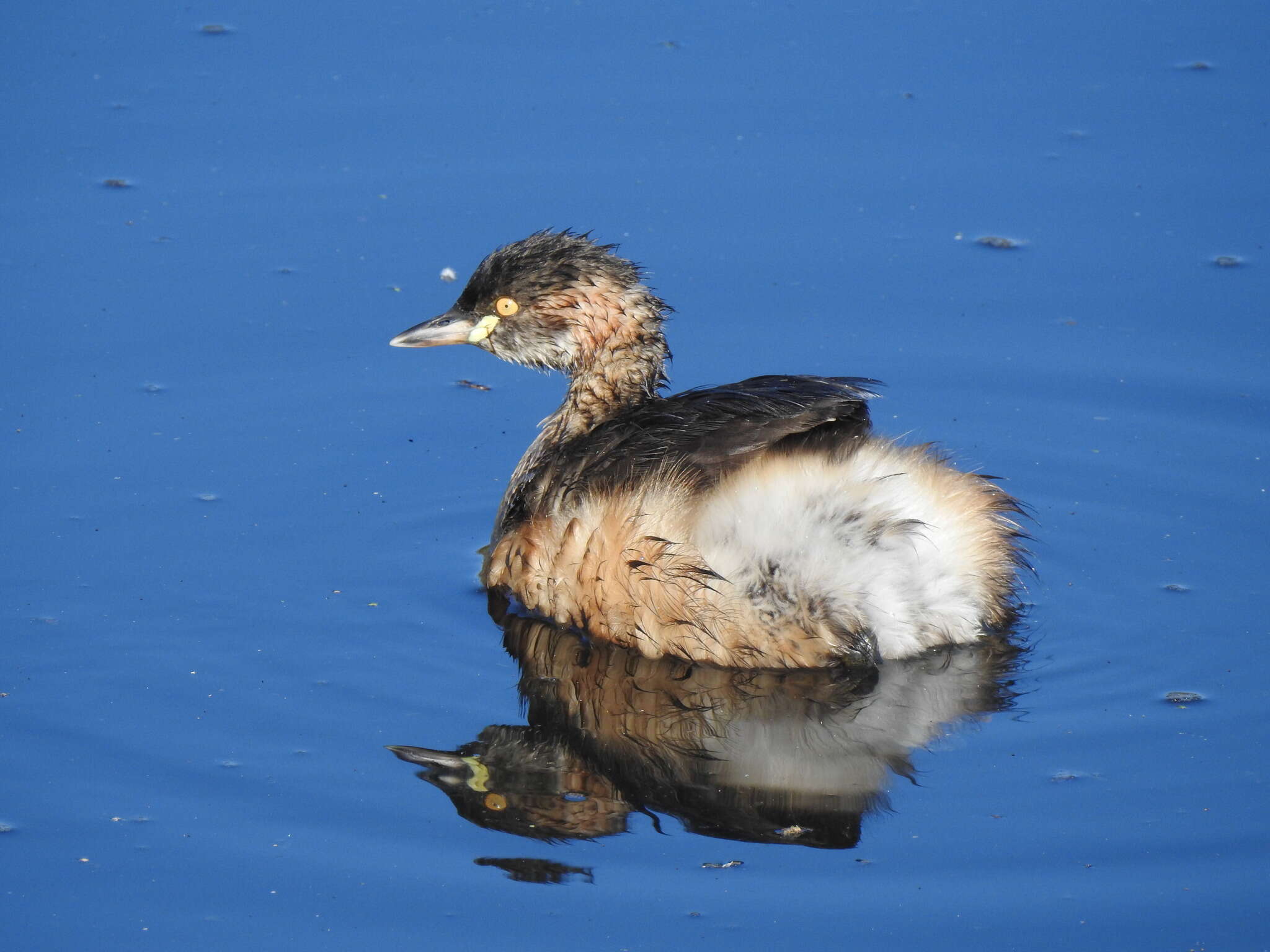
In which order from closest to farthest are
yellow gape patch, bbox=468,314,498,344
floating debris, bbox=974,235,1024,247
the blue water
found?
the blue water → yellow gape patch, bbox=468,314,498,344 → floating debris, bbox=974,235,1024,247

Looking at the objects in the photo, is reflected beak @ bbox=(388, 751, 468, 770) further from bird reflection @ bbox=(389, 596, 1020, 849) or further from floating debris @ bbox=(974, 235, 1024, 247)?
floating debris @ bbox=(974, 235, 1024, 247)

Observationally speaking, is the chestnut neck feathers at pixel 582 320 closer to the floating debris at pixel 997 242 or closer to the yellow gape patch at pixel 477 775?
the yellow gape patch at pixel 477 775

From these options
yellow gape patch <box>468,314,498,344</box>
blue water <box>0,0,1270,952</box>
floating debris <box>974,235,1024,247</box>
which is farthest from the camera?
floating debris <box>974,235,1024,247</box>

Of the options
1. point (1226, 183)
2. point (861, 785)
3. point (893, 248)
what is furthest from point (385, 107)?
point (861, 785)

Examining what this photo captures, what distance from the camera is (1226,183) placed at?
8156 mm

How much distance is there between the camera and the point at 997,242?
7.86 meters

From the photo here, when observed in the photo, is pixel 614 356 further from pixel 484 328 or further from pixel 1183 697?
pixel 1183 697

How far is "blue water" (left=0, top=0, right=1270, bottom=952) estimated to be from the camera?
4621 mm

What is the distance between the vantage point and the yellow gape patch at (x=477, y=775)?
501 cm

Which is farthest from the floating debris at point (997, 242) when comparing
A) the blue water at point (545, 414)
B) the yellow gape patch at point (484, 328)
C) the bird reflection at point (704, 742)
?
the bird reflection at point (704, 742)

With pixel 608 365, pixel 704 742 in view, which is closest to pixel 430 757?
pixel 704 742

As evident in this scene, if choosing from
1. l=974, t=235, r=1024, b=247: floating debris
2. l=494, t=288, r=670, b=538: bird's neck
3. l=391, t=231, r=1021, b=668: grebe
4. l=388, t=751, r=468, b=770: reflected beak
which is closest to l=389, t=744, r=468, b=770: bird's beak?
l=388, t=751, r=468, b=770: reflected beak

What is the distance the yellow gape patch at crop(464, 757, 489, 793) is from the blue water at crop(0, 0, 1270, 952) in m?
0.10

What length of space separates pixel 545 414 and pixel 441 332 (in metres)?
0.61
